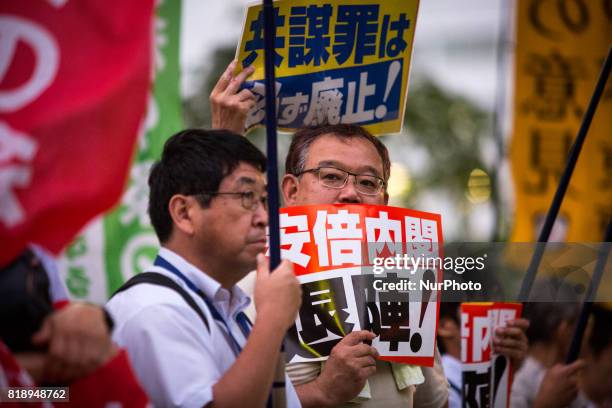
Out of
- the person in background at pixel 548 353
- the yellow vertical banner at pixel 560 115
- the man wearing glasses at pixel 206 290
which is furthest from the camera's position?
the yellow vertical banner at pixel 560 115

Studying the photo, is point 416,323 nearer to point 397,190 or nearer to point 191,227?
point 191,227

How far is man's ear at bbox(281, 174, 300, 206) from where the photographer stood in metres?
4.34

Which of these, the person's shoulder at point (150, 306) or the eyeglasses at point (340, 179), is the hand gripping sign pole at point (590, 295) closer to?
the eyeglasses at point (340, 179)

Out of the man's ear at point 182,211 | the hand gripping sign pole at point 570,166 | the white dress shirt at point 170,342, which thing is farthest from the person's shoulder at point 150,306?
the hand gripping sign pole at point 570,166

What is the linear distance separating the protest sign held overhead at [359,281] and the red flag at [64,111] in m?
1.40

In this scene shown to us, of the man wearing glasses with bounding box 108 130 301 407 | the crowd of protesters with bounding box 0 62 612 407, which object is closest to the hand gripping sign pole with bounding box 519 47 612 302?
the crowd of protesters with bounding box 0 62 612 407

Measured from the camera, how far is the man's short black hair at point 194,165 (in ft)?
10.8

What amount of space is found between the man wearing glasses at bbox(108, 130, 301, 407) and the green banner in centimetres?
318

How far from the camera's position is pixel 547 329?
22.2ft

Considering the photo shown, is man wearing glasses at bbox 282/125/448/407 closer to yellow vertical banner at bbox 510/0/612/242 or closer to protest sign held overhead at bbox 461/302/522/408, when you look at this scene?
protest sign held overhead at bbox 461/302/522/408

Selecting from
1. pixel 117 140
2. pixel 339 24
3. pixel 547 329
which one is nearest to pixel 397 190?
pixel 547 329

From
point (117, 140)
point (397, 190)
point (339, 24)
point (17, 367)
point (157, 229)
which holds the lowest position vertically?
point (397, 190)

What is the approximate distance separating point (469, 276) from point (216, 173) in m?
1.44

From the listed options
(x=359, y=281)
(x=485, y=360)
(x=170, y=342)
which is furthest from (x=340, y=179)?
(x=170, y=342)
